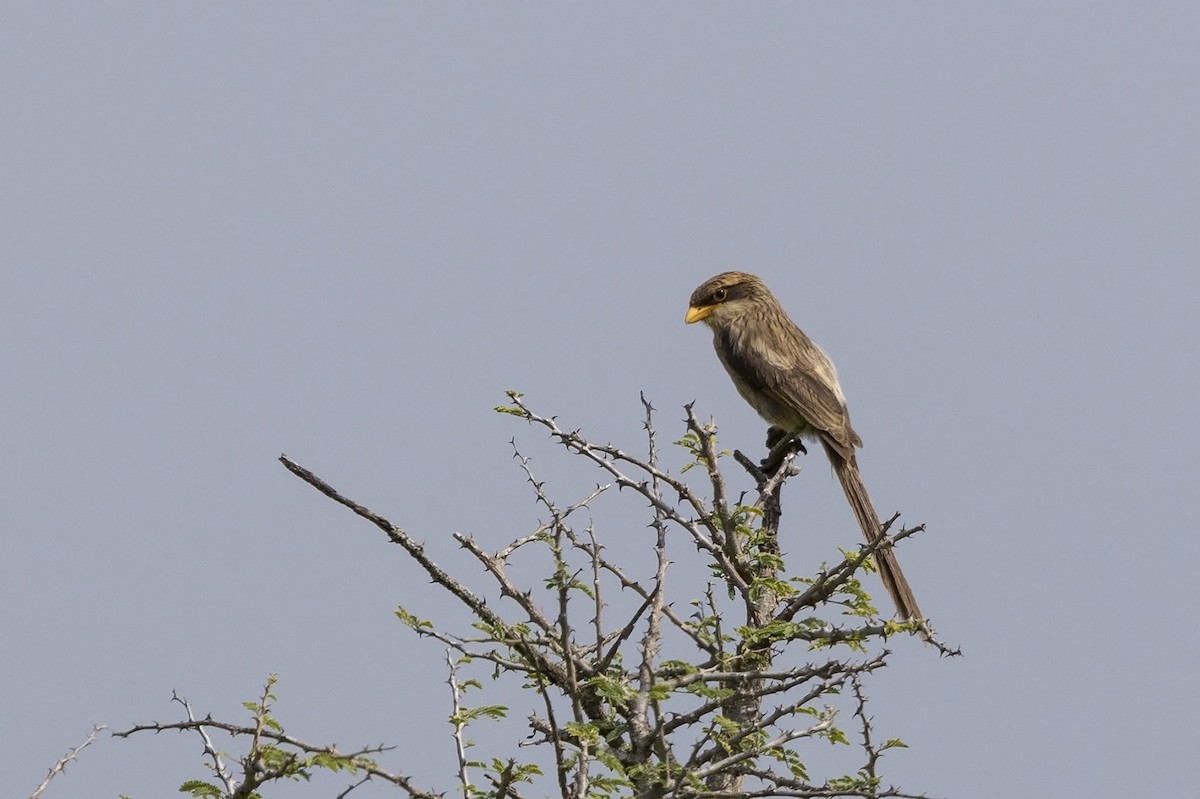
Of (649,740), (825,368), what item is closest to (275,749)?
(649,740)

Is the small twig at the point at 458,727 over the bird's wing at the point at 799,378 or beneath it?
beneath

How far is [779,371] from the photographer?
927 centimetres

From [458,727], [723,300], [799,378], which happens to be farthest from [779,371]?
[458,727]

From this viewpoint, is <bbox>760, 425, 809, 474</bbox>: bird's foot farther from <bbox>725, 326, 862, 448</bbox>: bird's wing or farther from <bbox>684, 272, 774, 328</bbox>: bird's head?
<bbox>684, 272, 774, 328</bbox>: bird's head

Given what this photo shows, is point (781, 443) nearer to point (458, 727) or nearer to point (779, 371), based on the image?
point (779, 371)

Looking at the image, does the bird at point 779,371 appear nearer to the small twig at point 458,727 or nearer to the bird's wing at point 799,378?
the bird's wing at point 799,378

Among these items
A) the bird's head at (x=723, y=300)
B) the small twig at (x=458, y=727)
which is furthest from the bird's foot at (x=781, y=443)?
the small twig at (x=458, y=727)

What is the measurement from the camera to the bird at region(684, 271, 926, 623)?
8.82m

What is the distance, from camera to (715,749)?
185 inches

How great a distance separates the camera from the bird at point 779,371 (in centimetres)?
882

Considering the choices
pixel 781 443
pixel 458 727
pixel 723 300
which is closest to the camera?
pixel 458 727

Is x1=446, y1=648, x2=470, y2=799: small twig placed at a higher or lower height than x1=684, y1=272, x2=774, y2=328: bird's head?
lower

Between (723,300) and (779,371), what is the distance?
104 cm

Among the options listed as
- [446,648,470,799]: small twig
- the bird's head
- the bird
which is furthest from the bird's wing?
[446,648,470,799]: small twig
